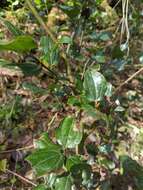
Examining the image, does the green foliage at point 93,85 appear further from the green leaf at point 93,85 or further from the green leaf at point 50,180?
the green leaf at point 50,180

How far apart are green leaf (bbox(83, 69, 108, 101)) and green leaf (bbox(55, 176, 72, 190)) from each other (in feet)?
0.81

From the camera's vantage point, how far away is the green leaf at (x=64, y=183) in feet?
3.96

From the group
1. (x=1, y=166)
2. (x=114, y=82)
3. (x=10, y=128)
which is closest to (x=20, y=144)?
(x=10, y=128)

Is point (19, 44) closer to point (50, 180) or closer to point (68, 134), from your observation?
point (68, 134)

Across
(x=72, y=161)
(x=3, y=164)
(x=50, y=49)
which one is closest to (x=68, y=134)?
(x=72, y=161)

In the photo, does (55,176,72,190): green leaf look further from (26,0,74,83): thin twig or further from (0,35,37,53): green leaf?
(0,35,37,53): green leaf

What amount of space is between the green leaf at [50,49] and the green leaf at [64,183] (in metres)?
0.33

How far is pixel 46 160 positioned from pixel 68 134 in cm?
13

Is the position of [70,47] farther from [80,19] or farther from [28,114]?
[28,114]

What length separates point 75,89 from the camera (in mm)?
1243

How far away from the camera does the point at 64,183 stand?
3.98ft

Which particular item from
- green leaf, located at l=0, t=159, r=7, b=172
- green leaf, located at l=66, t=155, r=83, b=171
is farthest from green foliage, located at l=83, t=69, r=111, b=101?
green leaf, located at l=0, t=159, r=7, b=172

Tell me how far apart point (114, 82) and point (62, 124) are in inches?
64.6

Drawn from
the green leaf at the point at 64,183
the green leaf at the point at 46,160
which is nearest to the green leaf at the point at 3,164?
the green leaf at the point at 64,183
